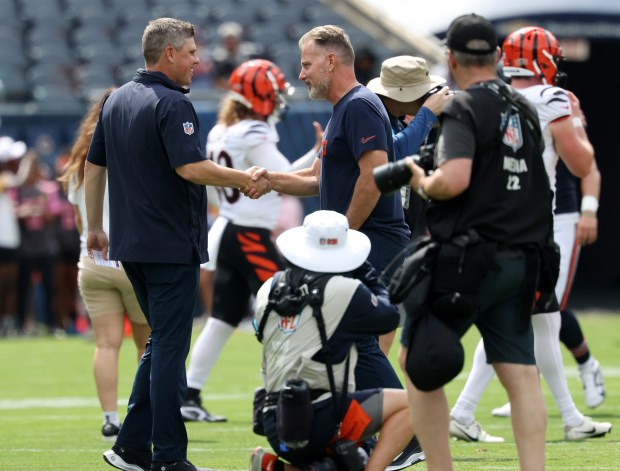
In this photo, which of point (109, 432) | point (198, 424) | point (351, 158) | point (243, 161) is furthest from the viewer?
point (243, 161)

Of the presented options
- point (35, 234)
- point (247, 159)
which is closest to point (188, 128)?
point (247, 159)

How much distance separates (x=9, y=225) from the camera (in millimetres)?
17516

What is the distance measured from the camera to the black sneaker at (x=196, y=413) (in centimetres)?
941

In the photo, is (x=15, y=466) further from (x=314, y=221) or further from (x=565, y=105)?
(x=565, y=105)

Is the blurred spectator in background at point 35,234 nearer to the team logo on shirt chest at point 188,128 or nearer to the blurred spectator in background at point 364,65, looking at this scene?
the blurred spectator in background at point 364,65

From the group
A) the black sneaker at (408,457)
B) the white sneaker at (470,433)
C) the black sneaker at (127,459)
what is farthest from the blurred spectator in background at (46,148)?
the black sneaker at (408,457)

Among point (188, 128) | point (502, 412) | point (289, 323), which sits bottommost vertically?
point (502, 412)

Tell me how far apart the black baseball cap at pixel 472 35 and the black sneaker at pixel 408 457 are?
81.3 inches

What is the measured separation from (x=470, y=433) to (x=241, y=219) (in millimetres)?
2573

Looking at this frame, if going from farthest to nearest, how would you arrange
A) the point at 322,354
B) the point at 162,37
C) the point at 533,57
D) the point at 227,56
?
the point at 227,56, the point at 533,57, the point at 162,37, the point at 322,354

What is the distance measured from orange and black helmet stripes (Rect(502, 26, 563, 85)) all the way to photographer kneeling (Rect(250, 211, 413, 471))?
236 centimetres

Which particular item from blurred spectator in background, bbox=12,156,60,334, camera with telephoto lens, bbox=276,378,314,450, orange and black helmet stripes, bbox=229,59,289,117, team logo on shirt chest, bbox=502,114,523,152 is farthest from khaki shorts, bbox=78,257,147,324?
blurred spectator in background, bbox=12,156,60,334

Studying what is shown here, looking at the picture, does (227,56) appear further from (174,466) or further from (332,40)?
(174,466)

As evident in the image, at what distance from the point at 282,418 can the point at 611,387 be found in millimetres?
6042
